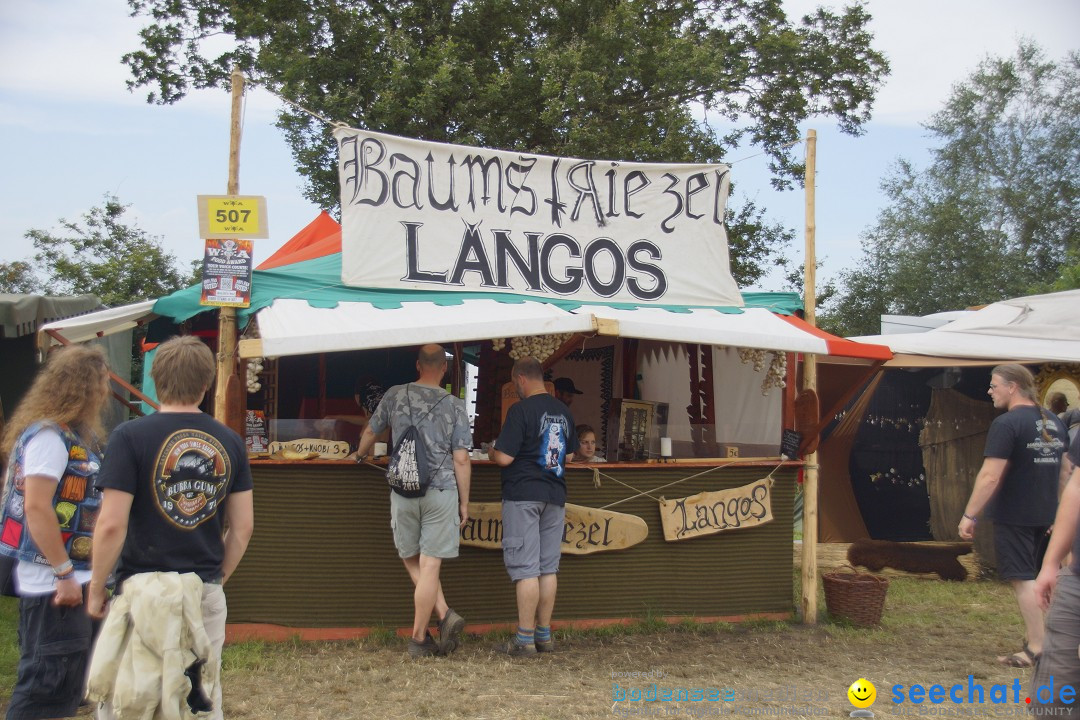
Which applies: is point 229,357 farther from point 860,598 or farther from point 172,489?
point 860,598

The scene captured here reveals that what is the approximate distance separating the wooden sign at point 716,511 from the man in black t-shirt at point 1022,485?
157 cm

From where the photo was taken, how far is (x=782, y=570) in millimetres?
6430

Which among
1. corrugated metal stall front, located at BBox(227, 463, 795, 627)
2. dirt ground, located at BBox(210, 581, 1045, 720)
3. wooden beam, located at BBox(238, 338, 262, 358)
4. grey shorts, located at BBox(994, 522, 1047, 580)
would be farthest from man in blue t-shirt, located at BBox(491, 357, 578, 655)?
grey shorts, located at BBox(994, 522, 1047, 580)

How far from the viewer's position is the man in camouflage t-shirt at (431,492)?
508 cm

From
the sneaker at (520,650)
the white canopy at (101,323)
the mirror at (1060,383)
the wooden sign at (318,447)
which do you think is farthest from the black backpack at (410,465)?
the mirror at (1060,383)

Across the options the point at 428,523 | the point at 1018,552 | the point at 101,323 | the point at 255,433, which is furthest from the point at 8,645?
the point at 1018,552

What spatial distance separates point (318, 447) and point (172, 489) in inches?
110

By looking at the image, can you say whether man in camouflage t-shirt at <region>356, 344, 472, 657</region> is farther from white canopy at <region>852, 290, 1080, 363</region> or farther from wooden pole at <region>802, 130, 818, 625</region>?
white canopy at <region>852, 290, 1080, 363</region>

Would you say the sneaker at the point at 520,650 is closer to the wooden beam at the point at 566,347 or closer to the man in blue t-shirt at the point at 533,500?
the man in blue t-shirt at the point at 533,500

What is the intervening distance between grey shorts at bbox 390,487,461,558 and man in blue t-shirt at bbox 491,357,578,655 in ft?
1.09

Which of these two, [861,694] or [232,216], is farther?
[232,216]

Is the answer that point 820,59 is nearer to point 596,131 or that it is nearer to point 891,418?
point 596,131

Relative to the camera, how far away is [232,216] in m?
5.18

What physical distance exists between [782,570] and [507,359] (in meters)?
3.04
